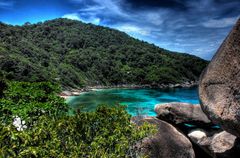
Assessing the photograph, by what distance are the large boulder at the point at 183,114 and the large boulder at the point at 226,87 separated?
8705 millimetres

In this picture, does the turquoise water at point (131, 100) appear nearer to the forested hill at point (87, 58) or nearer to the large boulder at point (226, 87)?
the forested hill at point (87, 58)

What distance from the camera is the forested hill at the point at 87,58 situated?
313 feet

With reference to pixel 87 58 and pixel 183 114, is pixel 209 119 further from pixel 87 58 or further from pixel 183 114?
pixel 87 58

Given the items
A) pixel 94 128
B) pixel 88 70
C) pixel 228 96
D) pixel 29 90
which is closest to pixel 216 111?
pixel 228 96

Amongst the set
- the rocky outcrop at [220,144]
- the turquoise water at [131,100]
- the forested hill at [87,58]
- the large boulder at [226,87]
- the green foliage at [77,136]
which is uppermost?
the forested hill at [87,58]

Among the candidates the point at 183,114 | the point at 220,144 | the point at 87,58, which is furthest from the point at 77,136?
the point at 87,58

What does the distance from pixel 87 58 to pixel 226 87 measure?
A: 393 feet

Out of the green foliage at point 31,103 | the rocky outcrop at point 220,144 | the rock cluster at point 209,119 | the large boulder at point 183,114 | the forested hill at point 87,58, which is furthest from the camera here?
the forested hill at point 87,58

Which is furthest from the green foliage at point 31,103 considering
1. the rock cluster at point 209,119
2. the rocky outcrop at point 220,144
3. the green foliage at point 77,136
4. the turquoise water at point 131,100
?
the turquoise water at point 131,100

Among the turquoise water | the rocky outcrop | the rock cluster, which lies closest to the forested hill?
the turquoise water

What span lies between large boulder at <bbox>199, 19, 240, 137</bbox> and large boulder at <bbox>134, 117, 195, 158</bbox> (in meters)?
6.18

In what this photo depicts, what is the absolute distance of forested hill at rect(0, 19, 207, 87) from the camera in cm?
9538

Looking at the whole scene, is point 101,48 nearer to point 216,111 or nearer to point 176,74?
point 176,74

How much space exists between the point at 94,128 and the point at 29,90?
467 inches
